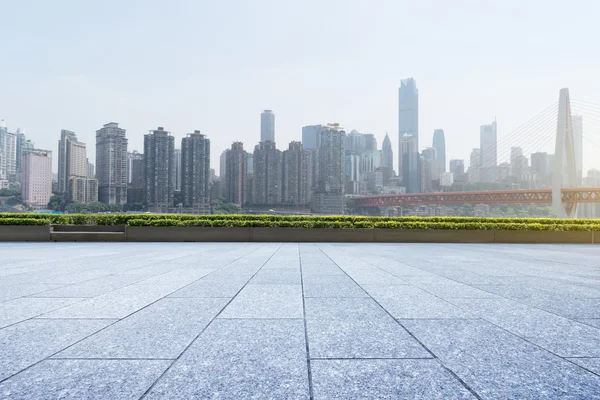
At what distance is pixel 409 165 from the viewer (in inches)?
5960

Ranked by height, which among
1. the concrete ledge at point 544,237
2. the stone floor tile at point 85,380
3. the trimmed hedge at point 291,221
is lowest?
the concrete ledge at point 544,237

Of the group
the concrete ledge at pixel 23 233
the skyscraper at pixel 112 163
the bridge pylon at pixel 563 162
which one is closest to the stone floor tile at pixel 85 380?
the concrete ledge at pixel 23 233

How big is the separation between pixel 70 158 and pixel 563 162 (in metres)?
118

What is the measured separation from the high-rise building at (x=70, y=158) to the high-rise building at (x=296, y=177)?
56288mm

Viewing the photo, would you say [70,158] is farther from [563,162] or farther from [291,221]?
[563,162]

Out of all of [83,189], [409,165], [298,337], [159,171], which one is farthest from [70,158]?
[298,337]

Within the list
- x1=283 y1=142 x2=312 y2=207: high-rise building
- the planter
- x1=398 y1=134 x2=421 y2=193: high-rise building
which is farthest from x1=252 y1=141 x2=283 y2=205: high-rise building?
the planter

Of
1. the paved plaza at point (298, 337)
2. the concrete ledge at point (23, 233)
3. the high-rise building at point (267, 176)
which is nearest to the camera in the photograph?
the paved plaza at point (298, 337)

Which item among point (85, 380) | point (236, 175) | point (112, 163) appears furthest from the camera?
→ point (236, 175)

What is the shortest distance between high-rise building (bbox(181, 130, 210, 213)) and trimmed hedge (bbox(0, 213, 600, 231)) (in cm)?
7818

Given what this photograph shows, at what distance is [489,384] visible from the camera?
2.39 m

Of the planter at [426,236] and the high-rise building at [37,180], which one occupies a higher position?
the high-rise building at [37,180]

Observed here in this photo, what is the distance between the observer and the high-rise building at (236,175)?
347 ft

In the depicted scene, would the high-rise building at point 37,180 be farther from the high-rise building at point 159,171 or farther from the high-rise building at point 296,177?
the high-rise building at point 296,177
